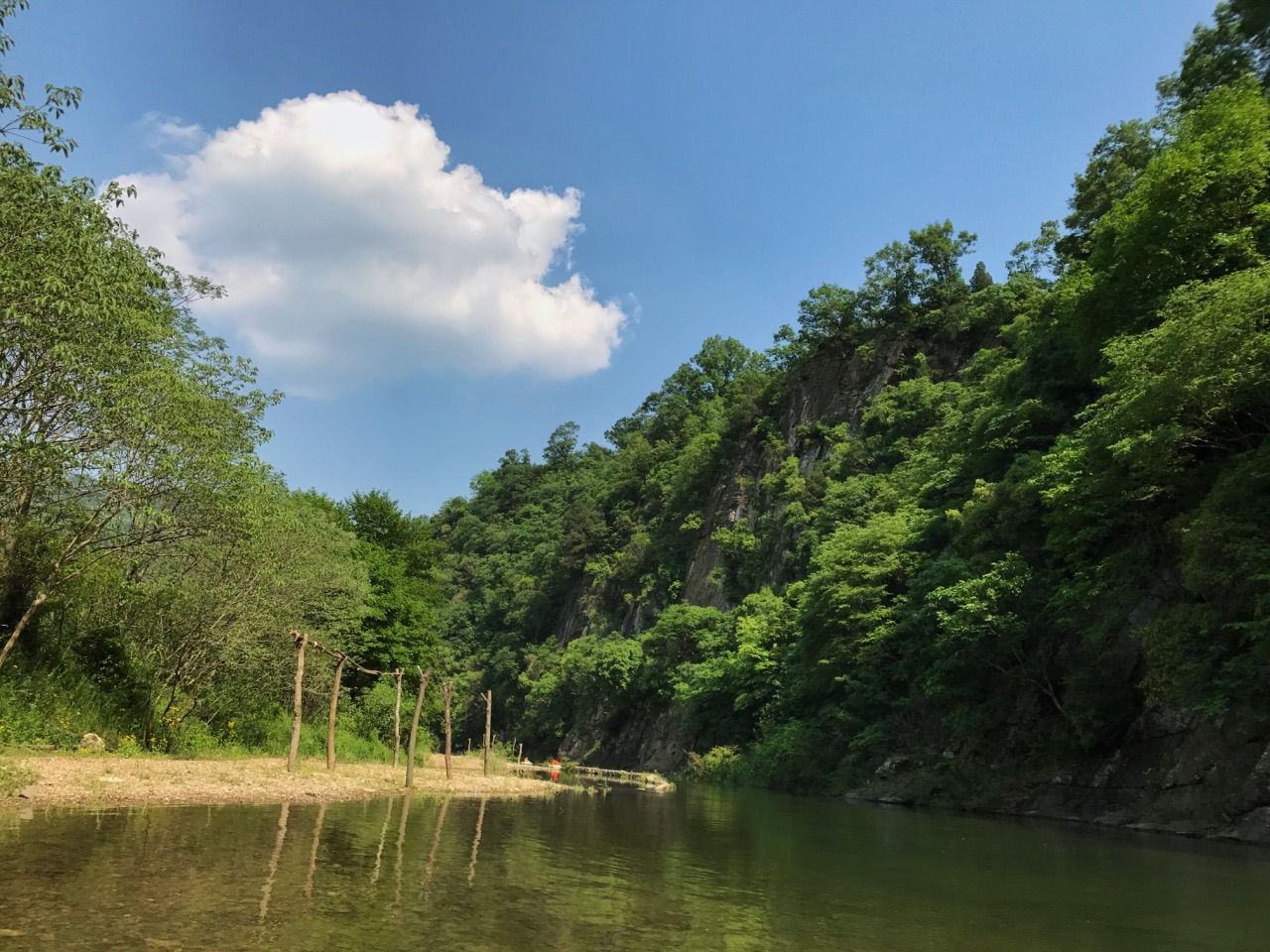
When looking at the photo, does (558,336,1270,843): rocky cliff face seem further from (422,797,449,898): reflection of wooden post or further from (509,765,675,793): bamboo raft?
(422,797,449,898): reflection of wooden post

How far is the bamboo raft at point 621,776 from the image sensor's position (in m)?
41.2

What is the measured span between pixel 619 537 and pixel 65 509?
2719 inches

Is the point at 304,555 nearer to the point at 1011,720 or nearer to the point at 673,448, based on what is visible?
the point at 1011,720

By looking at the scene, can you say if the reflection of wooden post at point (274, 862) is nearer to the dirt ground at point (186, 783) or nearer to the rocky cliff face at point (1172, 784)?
the dirt ground at point (186, 783)

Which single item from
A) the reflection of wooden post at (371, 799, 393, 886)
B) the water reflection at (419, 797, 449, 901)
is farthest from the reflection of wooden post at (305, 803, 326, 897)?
the water reflection at (419, 797, 449, 901)

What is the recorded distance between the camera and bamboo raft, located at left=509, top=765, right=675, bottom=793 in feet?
135

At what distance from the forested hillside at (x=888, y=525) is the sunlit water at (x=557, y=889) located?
7.10m

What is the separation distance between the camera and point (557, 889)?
32.8 feet

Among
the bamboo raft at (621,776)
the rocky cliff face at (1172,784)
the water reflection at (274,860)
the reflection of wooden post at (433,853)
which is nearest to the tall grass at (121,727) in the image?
the water reflection at (274,860)

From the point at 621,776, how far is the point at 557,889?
4538 cm

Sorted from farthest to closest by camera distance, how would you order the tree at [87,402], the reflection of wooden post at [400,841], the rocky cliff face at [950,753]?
the rocky cliff face at [950,753] → the tree at [87,402] → the reflection of wooden post at [400,841]

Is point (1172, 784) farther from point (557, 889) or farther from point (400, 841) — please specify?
point (400, 841)

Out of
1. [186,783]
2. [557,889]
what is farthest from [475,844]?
[186,783]

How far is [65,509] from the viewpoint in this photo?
66.8ft
